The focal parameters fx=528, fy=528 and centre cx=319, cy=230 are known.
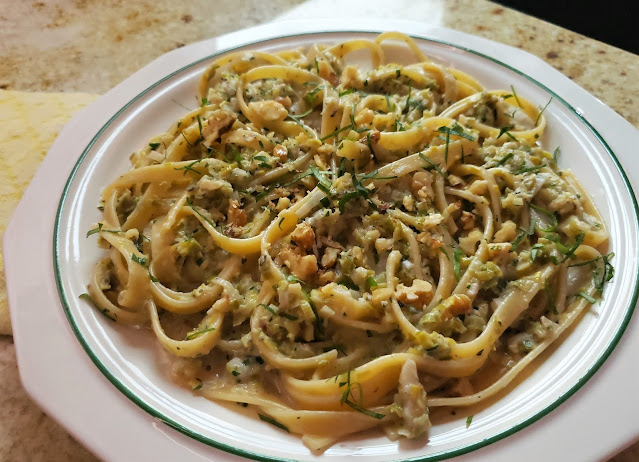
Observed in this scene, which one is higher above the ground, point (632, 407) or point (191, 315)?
point (632, 407)

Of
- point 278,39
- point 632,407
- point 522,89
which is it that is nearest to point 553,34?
point 522,89

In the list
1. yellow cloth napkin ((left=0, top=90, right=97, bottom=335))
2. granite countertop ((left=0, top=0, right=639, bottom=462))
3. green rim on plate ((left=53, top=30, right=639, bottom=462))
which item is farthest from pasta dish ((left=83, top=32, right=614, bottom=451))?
granite countertop ((left=0, top=0, right=639, bottom=462))

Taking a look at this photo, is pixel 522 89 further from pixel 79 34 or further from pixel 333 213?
pixel 79 34

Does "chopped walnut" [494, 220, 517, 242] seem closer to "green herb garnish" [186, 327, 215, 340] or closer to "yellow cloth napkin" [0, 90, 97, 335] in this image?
"green herb garnish" [186, 327, 215, 340]

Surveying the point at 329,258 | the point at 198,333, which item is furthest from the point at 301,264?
the point at 198,333

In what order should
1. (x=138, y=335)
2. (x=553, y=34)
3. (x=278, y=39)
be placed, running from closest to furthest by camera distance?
(x=138, y=335) < (x=278, y=39) < (x=553, y=34)

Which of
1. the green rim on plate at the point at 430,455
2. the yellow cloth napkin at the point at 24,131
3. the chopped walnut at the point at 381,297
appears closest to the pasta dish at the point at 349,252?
the chopped walnut at the point at 381,297

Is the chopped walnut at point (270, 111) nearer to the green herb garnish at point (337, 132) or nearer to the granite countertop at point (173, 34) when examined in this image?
the green herb garnish at point (337, 132)

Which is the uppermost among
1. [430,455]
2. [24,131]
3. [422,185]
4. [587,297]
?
[422,185]

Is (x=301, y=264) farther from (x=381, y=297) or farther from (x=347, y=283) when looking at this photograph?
(x=381, y=297)
